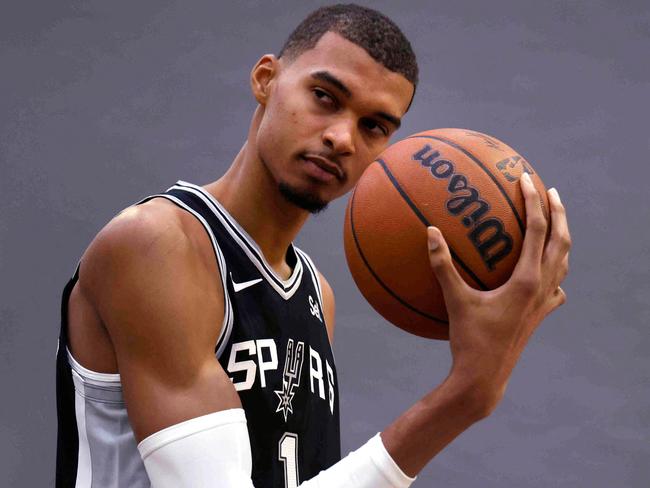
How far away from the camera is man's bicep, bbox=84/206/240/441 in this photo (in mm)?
1199

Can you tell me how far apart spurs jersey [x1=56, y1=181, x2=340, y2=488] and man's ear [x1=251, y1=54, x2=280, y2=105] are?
0.68 feet

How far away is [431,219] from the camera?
124 cm

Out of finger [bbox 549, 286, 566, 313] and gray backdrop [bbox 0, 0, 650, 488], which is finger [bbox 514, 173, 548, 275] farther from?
gray backdrop [bbox 0, 0, 650, 488]

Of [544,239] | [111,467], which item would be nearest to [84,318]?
[111,467]

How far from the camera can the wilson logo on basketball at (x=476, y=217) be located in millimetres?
1208

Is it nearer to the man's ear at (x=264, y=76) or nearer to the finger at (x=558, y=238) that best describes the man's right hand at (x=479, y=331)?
the finger at (x=558, y=238)

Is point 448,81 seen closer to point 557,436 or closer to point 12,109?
point 557,436

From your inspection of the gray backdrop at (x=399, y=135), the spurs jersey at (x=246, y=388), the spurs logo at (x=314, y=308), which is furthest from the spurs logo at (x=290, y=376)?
the gray backdrop at (x=399, y=135)

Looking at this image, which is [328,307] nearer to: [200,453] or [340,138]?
[340,138]

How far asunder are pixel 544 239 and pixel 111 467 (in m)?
0.70

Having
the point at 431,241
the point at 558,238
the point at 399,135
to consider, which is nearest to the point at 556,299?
the point at 558,238

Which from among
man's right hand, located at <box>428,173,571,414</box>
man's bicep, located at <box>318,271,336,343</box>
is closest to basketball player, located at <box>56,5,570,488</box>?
man's right hand, located at <box>428,173,571,414</box>

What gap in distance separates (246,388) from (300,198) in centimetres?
30

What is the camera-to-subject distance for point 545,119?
3486 millimetres
